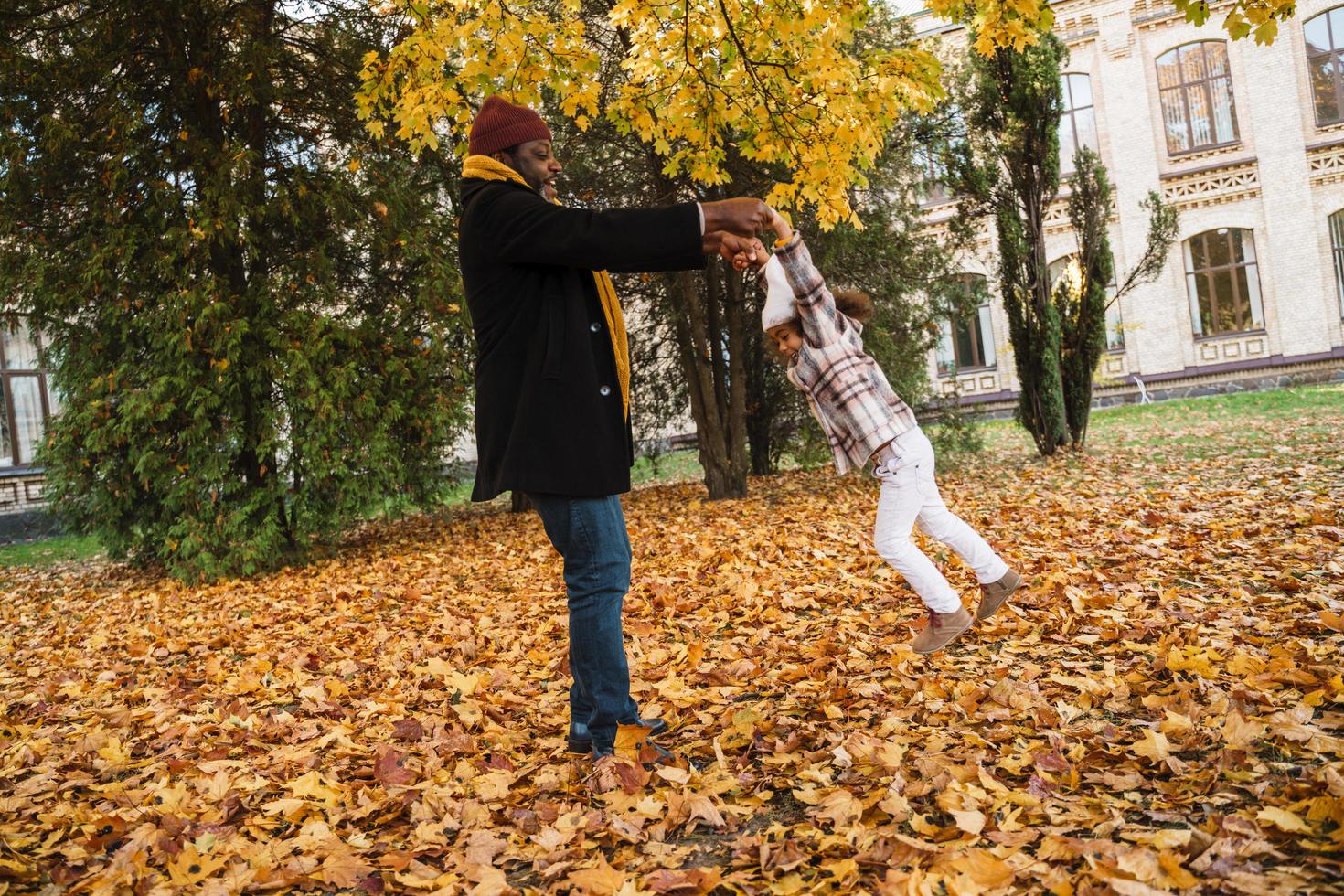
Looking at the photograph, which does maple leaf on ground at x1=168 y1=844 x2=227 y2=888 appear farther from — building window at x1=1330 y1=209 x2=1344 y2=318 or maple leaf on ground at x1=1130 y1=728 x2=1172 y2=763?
building window at x1=1330 y1=209 x2=1344 y2=318

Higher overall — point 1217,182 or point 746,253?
point 1217,182

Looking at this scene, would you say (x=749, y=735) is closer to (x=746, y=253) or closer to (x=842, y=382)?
(x=842, y=382)

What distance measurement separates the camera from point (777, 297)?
4148 millimetres

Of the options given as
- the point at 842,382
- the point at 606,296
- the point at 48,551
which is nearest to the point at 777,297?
the point at 842,382

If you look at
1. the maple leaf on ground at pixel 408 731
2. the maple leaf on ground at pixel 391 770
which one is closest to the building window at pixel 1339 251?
the maple leaf on ground at pixel 408 731

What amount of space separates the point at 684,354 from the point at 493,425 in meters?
8.53

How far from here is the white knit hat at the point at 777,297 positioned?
4.09m

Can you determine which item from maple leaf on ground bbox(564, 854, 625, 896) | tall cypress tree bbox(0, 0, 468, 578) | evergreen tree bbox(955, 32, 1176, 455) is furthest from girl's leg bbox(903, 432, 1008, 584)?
evergreen tree bbox(955, 32, 1176, 455)

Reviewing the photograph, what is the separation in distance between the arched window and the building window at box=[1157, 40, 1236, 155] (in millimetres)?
1814

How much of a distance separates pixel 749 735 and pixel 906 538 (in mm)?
1287

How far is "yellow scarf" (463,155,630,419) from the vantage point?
3156 mm

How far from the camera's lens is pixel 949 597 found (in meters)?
4.32

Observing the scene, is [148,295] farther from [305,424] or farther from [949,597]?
[949,597]

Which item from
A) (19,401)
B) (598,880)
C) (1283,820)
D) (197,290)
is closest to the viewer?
(1283,820)
